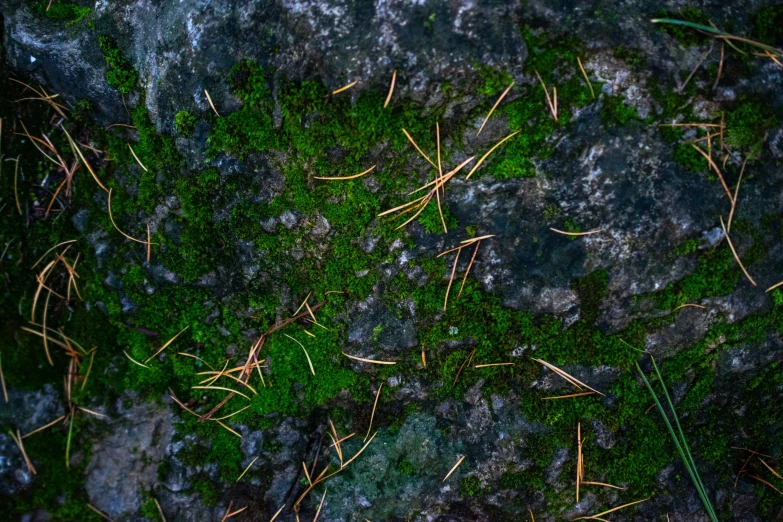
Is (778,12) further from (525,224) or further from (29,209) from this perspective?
(29,209)

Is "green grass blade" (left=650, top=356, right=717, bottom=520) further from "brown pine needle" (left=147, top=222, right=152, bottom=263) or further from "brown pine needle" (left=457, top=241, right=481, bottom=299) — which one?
"brown pine needle" (left=147, top=222, right=152, bottom=263)

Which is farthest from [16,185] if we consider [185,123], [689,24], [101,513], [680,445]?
[680,445]

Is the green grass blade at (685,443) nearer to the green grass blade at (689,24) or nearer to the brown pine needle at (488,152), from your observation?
the brown pine needle at (488,152)

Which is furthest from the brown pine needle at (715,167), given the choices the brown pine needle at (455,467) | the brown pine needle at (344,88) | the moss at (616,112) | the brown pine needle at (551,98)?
the brown pine needle at (455,467)

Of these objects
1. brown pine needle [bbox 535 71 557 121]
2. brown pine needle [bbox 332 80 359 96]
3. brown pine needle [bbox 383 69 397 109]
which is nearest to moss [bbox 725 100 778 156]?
brown pine needle [bbox 535 71 557 121]

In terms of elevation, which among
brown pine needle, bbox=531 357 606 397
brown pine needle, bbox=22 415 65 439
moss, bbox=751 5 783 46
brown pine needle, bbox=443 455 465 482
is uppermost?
moss, bbox=751 5 783 46

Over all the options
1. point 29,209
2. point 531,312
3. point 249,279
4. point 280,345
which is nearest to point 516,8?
point 531,312

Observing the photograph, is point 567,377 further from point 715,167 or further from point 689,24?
point 689,24

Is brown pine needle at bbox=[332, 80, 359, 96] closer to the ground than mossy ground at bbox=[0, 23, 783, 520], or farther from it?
farther from it
